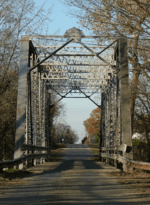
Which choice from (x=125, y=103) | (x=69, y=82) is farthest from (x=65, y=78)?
(x=125, y=103)

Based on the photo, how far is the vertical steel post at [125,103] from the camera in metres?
11.5

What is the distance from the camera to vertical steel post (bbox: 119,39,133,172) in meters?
11.5

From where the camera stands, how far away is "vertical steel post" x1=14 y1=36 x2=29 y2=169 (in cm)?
1187

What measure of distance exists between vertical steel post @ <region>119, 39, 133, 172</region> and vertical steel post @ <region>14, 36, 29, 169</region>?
13.2ft

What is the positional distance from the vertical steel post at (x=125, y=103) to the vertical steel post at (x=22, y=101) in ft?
13.2

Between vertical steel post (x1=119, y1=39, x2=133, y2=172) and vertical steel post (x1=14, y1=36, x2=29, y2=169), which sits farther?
vertical steel post (x1=14, y1=36, x2=29, y2=169)

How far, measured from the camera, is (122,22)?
1027 centimetres

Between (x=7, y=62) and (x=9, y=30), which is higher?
(x=9, y=30)

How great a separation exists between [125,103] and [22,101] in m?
4.30

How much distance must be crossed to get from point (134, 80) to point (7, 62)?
8169 millimetres

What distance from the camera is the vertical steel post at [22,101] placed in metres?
11.9

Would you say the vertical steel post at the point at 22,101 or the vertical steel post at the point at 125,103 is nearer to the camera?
the vertical steel post at the point at 125,103

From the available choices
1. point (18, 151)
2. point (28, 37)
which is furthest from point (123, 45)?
point (18, 151)

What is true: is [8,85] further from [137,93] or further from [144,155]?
[144,155]
